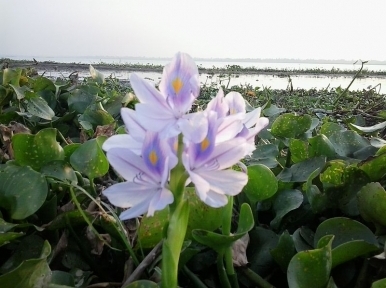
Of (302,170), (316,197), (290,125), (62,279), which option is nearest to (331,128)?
(290,125)

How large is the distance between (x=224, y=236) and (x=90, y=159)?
0.32 metres

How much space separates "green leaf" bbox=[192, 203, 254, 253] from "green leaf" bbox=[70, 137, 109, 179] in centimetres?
27

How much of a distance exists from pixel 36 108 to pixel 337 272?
912 millimetres

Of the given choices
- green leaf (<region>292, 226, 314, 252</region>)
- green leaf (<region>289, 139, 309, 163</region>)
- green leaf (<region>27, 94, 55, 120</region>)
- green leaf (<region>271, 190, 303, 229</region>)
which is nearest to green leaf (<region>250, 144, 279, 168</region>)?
green leaf (<region>289, 139, 309, 163</region>)

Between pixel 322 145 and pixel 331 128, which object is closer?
pixel 322 145

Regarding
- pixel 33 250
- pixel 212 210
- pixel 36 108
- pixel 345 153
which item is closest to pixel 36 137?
pixel 33 250

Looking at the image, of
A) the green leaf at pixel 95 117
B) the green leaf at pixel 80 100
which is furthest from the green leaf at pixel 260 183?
the green leaf at pixel 80 100

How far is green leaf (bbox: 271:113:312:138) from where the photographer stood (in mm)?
1021

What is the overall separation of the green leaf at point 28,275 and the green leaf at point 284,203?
40cm

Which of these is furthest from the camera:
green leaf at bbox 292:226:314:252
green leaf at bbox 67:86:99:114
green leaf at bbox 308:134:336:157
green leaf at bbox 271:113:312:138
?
green leaf at bbox 67:86:99:114

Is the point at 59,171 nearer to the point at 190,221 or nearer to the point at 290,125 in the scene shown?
the point at 190,221

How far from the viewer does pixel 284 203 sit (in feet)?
2.54

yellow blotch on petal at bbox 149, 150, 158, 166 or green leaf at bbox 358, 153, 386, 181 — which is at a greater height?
yellow blotch on petal at bbox 149, 150, 158, 166

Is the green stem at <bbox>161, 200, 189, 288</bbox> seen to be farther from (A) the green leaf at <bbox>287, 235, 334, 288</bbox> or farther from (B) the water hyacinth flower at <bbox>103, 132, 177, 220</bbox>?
(A) the green leaf at <bbox>287, 235, 334, 288</bbox>
